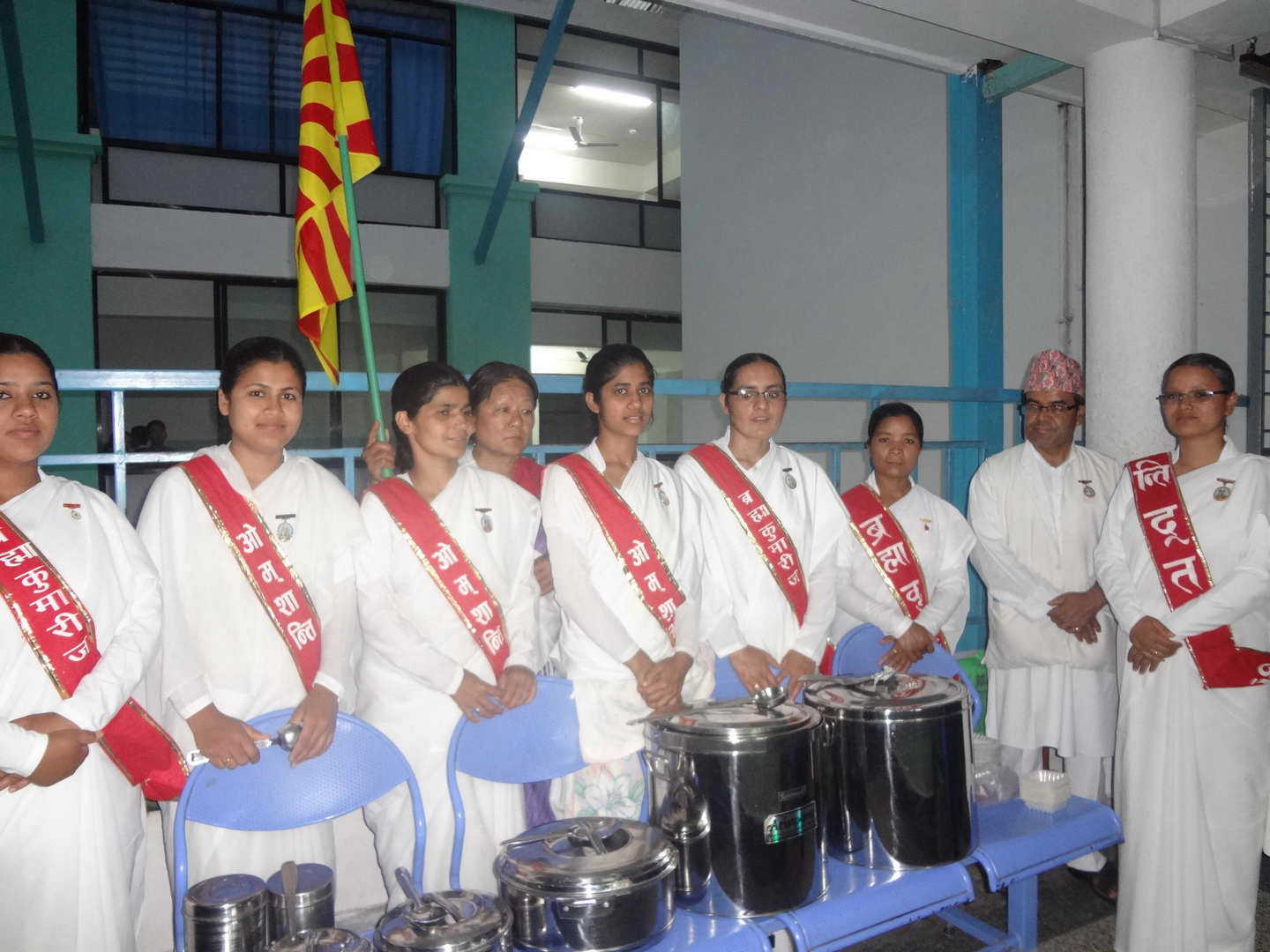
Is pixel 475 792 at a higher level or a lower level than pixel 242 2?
lower

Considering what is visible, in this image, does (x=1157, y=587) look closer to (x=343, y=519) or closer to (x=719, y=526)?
(x=719, y=526)

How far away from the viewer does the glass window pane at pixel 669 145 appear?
11.3m

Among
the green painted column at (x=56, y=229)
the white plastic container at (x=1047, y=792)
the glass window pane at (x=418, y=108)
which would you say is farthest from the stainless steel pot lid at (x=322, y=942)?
the glass window pane at (x=418, y=108)

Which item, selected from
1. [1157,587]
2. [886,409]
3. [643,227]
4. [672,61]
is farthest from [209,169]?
[1157,587]

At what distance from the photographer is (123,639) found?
1940mm

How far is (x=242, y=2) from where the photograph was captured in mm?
8523

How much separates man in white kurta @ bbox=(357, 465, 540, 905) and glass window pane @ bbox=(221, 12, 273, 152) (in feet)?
24.8

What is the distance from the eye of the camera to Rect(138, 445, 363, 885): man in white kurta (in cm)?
209

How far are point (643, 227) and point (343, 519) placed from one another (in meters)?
9.20

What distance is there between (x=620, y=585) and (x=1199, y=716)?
67.0 inches

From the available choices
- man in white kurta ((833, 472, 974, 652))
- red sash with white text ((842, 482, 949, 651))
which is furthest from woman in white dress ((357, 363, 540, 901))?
red sash with white text ((842, 482, 949, 651))

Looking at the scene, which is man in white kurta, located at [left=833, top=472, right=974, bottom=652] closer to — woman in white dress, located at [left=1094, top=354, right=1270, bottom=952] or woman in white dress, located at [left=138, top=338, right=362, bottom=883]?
woman in white dress, located at [left=1094, top=354, right=1270, bottom=952]

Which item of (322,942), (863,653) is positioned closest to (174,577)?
(322,942)

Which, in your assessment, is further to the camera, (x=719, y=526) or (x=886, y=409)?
(x=886, y=409)
